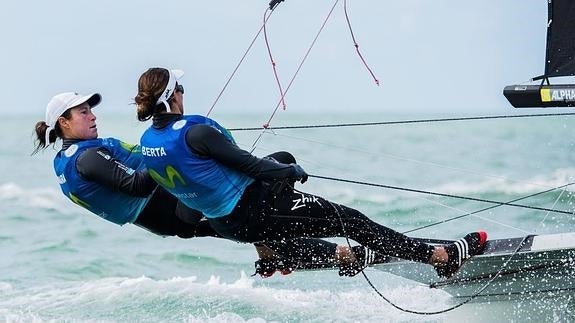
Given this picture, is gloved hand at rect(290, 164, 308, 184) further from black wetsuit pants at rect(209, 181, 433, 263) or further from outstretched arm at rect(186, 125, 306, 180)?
black wetsuit pants at rect(209, 181, 433, 263)

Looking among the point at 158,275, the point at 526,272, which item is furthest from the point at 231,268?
the point at 526,272

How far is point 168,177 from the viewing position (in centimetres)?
450

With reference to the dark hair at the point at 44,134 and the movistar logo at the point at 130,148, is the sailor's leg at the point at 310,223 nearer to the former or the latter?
the movistar logo at the point at 130,148

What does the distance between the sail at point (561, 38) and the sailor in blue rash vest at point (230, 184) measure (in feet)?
3.56

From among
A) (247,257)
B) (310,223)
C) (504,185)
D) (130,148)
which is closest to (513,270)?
(310,223)

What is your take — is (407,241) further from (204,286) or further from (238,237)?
(204,286)

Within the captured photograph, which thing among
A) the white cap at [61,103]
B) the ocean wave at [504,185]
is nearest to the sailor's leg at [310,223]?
the white cap at [61,103]

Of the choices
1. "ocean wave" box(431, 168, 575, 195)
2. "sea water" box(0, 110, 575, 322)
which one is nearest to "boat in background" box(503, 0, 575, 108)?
"sea water" box(0, 110, 575, 322)

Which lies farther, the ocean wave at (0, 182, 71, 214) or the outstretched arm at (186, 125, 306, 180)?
the ocean wave at (0, 182, 71, 214)

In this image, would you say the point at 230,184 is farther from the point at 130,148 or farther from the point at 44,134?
the point at 44,134

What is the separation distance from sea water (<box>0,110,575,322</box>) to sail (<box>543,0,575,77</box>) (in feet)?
2.03

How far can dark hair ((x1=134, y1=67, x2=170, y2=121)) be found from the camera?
4422mm

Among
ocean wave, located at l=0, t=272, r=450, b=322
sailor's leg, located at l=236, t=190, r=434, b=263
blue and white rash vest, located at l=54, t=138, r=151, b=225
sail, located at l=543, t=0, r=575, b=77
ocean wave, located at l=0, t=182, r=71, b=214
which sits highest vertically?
sail, located at l=543, t=0, r=575, b=77

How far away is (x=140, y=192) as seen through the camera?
4.68 m
